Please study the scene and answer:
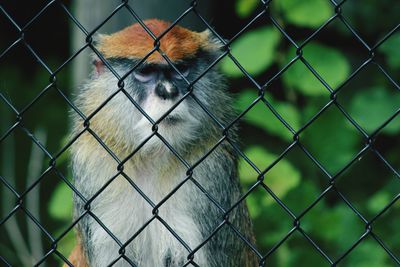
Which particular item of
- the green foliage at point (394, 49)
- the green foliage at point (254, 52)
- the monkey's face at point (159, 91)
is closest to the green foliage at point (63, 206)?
the green foliage at point (254, 52)

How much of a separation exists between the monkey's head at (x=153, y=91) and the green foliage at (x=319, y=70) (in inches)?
35.8

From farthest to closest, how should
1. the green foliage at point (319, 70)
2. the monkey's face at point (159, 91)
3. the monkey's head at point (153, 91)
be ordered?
the green foliage at point (319, 70) < the monkey's head at point (153, 91) < the monkey's face at point (159, 91)

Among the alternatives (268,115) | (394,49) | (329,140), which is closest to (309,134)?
(329,140)

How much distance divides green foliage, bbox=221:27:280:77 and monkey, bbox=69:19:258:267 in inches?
34.0

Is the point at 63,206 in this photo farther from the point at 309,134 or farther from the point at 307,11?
the point at 307,11

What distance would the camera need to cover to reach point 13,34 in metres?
7.92

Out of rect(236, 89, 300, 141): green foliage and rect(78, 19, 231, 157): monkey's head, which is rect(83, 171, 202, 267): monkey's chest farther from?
rect(236, 89, 300, 141): green foliage

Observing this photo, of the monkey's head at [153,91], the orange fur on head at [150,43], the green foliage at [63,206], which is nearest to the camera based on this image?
the monkey's head at [153,91]

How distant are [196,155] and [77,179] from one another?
0.59 m

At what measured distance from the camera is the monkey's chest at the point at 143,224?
11.7ft

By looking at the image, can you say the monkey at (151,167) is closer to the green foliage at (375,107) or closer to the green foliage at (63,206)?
the green foliage at (63,206)

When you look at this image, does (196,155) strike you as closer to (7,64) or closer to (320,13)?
(320,13)

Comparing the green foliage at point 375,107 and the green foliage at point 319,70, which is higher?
the green foliage at point 319,70

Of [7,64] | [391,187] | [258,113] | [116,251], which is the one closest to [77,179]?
[116,251]
